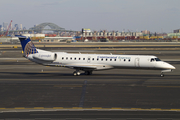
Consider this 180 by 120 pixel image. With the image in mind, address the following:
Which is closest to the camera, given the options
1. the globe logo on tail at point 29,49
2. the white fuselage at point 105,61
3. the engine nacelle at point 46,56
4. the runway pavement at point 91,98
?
the runway pavement at point 91,98

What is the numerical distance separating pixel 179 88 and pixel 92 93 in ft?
31.8

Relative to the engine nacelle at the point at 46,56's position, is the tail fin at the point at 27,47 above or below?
above

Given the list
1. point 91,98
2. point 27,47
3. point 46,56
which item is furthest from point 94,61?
point 91,98

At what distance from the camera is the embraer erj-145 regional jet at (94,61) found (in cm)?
3281

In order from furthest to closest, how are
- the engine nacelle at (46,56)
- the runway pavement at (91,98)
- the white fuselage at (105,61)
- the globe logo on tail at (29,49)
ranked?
the globe logo on tail at (29,49) < the engine nacelle at (46,56) < the white fuselage at (105,61) < the runway pavement at (91,98)

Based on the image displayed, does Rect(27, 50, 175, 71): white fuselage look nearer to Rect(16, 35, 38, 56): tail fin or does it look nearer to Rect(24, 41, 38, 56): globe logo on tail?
Rect(24, 41, 38, 56): globe logo on tail

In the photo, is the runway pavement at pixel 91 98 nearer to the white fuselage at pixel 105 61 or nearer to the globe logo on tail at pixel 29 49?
the white fuselage at pixel 105 61

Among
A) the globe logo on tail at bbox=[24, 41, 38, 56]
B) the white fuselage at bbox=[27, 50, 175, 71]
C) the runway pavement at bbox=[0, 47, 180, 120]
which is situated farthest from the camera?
the globe logo on tail at bbox=[24, 41, 38, 56]

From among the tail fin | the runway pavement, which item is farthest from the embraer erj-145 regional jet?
the runway pavement

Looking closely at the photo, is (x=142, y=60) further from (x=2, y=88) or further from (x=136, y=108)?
(x=2, y=88)

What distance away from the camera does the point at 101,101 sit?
815 inches

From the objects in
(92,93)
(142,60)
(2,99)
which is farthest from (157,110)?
(142,60)

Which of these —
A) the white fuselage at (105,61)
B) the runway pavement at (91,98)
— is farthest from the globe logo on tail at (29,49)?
the runway pavement at (91,98)

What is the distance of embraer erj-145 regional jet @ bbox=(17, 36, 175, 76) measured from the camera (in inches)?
1292
